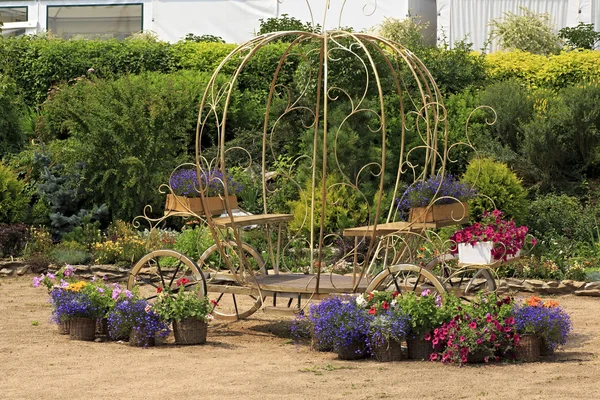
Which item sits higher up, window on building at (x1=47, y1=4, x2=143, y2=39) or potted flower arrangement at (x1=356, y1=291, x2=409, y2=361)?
window on building at (x1=47, y1=4, x2=143, y2=39)

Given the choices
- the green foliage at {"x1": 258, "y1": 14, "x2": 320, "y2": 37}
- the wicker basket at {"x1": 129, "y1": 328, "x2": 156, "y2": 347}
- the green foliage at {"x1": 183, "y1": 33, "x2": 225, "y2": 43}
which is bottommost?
the wicker basket at {"x1": 129, "y1": 328, "x2": 156, "y2": 347}

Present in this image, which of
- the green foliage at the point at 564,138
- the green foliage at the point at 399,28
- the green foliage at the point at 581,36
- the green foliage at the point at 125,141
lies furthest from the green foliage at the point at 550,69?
the green foliage at the point at 125,141

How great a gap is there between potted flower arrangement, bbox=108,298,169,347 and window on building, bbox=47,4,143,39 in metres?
13.6

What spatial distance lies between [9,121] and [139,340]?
745 cm

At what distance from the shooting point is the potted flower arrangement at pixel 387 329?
6.73 m

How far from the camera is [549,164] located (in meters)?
12.9

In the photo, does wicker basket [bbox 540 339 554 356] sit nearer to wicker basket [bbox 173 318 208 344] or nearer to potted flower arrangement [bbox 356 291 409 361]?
potted flower arrangement [bbox 356 291 409 361]

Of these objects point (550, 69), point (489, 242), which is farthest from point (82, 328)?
point (550, 69)

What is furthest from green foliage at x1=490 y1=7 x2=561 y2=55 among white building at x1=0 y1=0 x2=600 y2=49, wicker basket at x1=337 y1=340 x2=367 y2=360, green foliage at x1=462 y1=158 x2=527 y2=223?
wicker basket at x1=337 y1=340 x2=367 y2=360

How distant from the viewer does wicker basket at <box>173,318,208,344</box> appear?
24.4 feet

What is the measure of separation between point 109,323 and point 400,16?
12.1m

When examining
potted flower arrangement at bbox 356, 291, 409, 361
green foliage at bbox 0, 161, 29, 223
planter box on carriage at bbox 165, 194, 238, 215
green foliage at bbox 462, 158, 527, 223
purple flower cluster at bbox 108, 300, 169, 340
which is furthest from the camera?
green foliage at bbox 0, 161, 29, 223

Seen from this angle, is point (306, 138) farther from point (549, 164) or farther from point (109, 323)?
point (109, 323)

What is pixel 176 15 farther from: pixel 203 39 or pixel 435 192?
pixel 435 192
